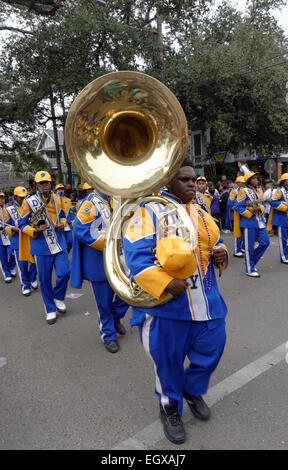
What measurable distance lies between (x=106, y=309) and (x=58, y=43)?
41.1ft

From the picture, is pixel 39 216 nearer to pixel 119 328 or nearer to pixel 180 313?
pixel 119 328

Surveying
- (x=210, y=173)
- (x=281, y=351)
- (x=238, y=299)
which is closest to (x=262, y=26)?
(x=210, y=173)

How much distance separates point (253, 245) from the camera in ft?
21.7

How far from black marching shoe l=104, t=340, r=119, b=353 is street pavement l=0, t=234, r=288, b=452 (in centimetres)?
6

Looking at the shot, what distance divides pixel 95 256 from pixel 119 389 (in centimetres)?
140

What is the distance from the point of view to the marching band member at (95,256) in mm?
3850

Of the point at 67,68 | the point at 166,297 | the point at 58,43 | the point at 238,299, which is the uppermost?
the point at 58,43

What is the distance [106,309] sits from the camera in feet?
12.9

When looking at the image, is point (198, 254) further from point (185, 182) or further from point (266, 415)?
point (266, 415)

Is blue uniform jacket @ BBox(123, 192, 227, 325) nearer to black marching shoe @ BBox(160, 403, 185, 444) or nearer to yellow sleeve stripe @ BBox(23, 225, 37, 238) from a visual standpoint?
black marching shoe @ BBox(160, 403, 185, 444)

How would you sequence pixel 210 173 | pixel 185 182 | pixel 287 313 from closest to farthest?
pixel 185 182, pixel 287 313, pixel 210 173

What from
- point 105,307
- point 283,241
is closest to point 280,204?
point 283,241

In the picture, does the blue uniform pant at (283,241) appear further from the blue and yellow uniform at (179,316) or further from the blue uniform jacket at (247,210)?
the blue and yellow uniform at (179,316)
